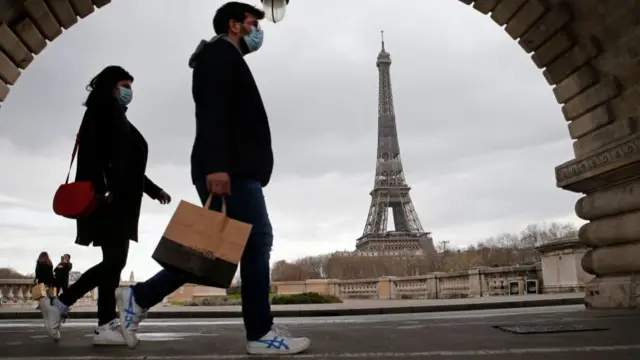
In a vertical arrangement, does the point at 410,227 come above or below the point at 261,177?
above

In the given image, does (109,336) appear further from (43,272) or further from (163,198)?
(43,272)

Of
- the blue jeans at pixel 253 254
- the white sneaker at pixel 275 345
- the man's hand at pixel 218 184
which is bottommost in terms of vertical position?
the white sneaker at pixel 275 345

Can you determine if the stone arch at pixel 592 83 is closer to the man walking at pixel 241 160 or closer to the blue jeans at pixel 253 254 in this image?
the man walking at pixel 241 160

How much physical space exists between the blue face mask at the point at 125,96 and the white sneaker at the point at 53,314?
5.62 ft

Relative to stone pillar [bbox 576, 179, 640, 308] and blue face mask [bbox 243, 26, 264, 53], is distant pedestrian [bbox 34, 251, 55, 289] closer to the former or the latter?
stone pillar [bbox 576, 179, 640, 308]

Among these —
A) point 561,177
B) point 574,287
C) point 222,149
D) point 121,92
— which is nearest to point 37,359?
point 222,149

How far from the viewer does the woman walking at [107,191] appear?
15.2ft

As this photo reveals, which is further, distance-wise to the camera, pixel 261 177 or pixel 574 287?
pixel 574 287

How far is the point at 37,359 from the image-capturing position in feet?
11.5

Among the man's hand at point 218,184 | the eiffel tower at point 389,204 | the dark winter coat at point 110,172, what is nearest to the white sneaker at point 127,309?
the dark winter coat at point 110,172

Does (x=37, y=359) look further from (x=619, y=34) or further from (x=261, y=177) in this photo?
(x=619, y=34)

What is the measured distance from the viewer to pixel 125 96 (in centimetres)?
511

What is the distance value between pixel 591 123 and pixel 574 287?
10906mm

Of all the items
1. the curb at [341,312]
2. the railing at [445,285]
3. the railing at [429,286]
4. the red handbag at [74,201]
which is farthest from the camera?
the railing at [445,285]
